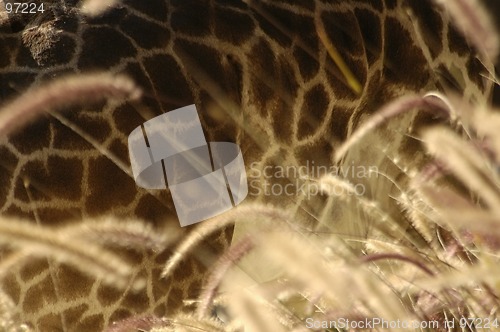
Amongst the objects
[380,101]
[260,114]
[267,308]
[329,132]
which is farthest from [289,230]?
[380,101]

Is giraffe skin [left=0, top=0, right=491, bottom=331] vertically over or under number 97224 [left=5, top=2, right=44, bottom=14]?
under

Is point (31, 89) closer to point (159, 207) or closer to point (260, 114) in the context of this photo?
point (159, 207)

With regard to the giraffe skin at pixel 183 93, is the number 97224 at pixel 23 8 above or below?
above
